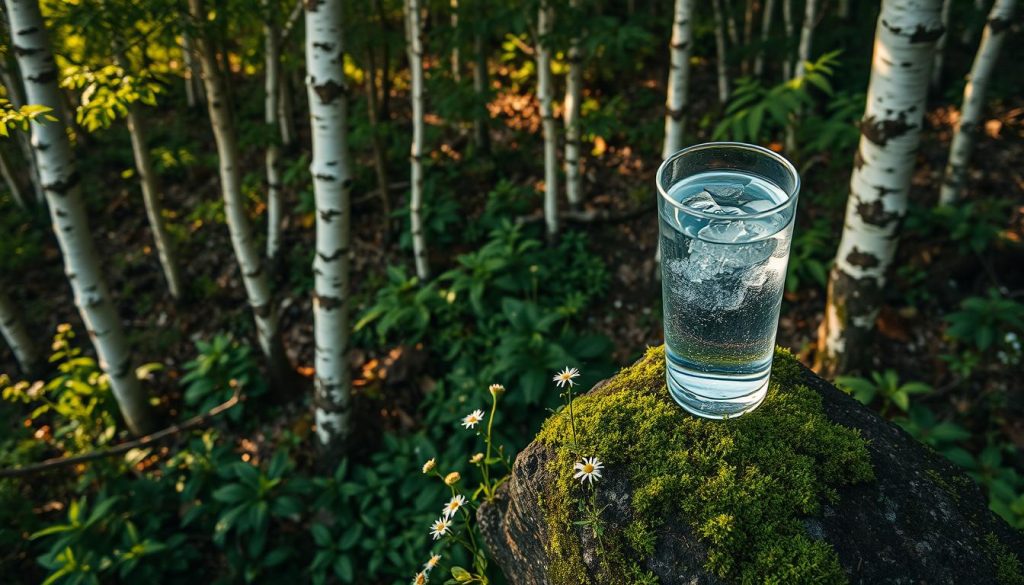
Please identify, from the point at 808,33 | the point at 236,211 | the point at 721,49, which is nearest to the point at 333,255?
the point at 236,211

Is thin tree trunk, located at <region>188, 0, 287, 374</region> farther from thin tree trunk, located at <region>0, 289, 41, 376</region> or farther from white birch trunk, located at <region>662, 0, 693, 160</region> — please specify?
white birch trunk, located at <region>662, 0, 693, 160</region>

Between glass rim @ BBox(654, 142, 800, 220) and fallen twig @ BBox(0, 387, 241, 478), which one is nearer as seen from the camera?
glass rim @ BBox(654, 142, 800, 220)

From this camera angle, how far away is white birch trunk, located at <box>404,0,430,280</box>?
5508 millimetres

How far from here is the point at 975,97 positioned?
581 cm

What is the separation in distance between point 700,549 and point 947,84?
8470mm

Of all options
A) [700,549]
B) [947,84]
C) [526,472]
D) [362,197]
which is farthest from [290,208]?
[947,84]

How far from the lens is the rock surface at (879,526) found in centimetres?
185

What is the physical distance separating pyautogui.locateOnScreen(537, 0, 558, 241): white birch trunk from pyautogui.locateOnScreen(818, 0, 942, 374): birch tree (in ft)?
8.08

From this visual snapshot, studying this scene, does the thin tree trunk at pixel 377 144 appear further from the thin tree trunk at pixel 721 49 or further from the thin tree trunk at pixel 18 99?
the thin tree trunk at pixel 721 49

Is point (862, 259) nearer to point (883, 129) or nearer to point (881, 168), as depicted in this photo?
point (881, 168)

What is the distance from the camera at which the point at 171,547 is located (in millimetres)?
4668

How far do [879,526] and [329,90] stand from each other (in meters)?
3.54

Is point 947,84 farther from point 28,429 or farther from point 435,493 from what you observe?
point 28,429

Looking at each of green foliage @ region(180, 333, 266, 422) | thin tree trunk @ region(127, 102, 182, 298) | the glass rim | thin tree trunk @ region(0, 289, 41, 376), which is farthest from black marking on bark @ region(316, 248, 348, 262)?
thin tree trunk @ region(0, 289, 41, 376)
